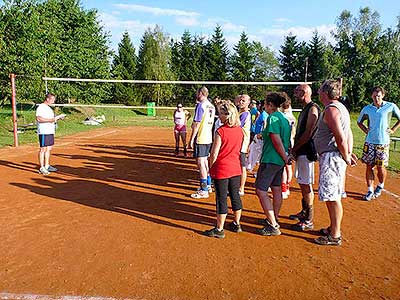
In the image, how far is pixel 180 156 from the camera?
466 inches

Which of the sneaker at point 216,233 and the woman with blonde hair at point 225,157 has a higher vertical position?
the woman with blonde hair at point 225,157

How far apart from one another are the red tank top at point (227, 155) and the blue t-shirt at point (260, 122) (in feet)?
10.5

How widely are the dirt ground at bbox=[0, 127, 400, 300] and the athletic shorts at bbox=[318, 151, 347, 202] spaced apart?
27.4 inches

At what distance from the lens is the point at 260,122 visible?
8.07 meters

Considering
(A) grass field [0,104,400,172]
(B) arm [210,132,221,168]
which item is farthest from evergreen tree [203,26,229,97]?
(B) arm [210,132,221,168]

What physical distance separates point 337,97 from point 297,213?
2.25 m

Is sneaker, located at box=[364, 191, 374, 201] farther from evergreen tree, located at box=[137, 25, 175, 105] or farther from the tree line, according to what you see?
evergreen tree, located at box=[137, 25, 175, 105]

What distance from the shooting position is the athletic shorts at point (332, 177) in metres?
4.60

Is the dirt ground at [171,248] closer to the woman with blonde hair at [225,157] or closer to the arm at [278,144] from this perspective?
the woman with blonde hair at [225,157]

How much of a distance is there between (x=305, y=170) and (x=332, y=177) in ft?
2.31

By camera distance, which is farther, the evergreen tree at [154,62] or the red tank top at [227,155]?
the evergreen tree at [154,62]

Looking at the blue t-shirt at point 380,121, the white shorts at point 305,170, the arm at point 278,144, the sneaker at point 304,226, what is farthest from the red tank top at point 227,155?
the blue t-shirt at point 380,121

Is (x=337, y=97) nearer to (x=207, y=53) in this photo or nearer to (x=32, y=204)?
(x=32, y=204)

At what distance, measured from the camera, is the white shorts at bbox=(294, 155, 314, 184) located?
5293mm
